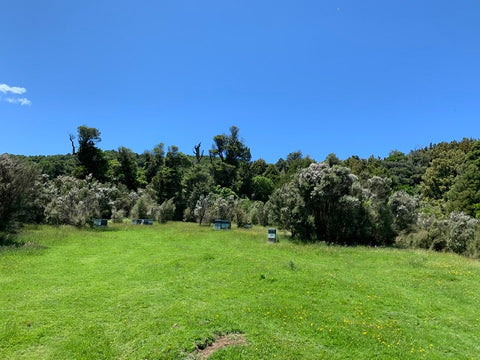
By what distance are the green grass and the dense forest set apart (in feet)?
18.6

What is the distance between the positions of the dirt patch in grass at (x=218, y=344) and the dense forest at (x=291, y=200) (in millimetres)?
14947

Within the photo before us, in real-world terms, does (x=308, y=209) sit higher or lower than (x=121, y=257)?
Answer: higher

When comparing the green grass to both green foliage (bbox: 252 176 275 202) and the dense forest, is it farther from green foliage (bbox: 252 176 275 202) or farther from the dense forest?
green foliage (bbox: 252 176 275 202)

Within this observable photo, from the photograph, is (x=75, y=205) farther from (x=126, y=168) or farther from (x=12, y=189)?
(x=126, y=168)

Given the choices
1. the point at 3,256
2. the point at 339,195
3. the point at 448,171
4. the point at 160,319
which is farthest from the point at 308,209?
the point at 448,171

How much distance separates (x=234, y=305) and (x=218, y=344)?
1950 millimetres

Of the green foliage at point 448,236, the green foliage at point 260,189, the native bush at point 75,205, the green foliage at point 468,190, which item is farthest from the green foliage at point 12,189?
the green foliage at point 260,189

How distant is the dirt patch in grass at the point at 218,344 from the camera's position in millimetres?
6253

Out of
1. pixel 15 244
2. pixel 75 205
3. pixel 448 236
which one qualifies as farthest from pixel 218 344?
pixel 75 205

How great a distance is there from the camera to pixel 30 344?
643 cm

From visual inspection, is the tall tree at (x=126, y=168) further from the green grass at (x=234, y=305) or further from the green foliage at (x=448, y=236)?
the green foliage at (x=448, y=236)

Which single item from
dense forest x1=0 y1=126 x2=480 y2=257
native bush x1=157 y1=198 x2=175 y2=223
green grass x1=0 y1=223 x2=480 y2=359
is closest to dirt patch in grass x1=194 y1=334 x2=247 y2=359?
green grass x1=0 y1=223 x2=480 y2=359

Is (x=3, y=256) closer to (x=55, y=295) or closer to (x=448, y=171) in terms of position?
(x=55, y=295)

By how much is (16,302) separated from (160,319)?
426 cm
